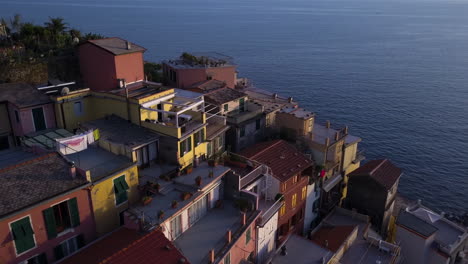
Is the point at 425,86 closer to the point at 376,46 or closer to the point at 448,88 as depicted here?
the point at 448,88

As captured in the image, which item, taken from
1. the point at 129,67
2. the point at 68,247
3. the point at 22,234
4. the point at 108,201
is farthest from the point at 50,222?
the point at 129,67

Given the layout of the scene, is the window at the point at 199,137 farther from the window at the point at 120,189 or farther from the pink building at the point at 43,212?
the pink building at the point at 43,212

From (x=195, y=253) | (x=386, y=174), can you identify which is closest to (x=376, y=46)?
(x=386, y=174)

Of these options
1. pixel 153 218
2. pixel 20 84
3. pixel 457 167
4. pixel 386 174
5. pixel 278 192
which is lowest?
pixel 457 167

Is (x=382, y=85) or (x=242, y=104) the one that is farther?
(x=382, y=85)

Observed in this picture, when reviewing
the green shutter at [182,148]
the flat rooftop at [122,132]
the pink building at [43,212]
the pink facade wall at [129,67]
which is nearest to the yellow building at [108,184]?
the pink building at [43,212]

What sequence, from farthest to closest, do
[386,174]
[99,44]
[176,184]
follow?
[386,174] → [99,44] → [176,184]

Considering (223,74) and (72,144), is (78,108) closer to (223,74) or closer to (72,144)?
(72,144)
